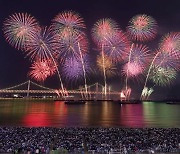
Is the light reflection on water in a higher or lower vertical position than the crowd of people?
higher

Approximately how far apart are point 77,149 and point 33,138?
786 cm

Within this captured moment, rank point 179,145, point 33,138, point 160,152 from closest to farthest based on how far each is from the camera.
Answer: point 160,152, point 179,145, point 33,138

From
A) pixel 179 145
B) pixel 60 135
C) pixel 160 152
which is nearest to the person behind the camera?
pixel 160 152

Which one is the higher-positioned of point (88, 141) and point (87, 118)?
point (87, 118)

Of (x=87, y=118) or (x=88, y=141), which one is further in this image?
(x=87, y=118)

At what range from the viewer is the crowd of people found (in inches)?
1192

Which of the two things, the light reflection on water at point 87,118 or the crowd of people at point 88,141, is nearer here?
the crowd of people at point 88,141

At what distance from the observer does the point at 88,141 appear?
115 ft

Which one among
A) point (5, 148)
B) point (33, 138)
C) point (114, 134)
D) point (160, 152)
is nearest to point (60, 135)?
point (33, 138)

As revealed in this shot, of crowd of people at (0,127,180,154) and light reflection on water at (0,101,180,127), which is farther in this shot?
light reflection on water at (0,101,180,127)

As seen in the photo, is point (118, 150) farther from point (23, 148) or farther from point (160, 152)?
point (23, 148)

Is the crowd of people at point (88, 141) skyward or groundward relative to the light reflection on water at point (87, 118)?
groundward

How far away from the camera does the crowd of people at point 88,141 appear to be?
3027cm

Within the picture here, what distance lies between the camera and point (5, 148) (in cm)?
3039
